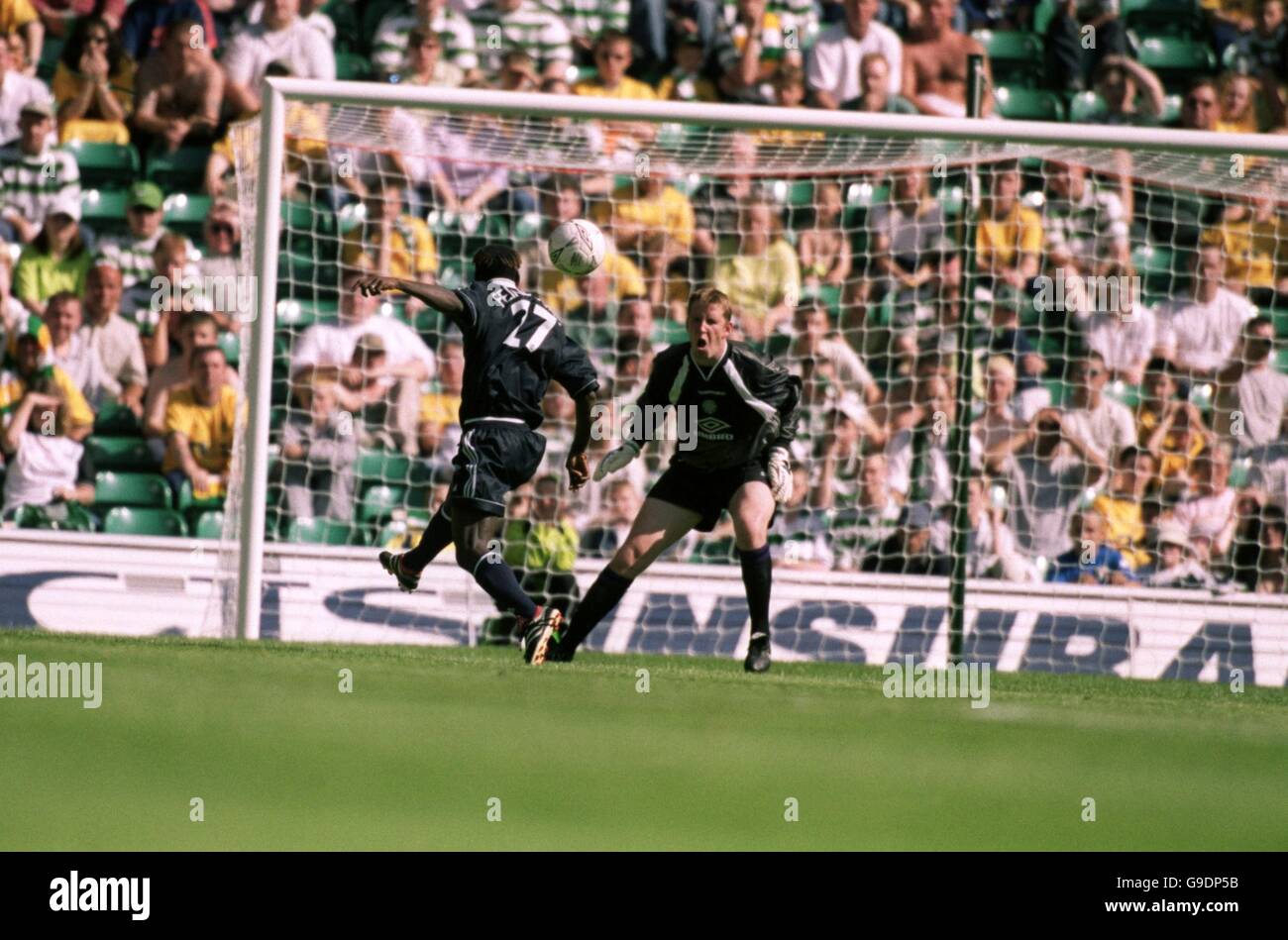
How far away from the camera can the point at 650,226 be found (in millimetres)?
12500

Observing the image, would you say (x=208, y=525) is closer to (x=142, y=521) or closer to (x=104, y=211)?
(x=142, y=521)

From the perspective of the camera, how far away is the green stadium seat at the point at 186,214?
1331cm

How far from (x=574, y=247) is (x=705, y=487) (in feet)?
4.60

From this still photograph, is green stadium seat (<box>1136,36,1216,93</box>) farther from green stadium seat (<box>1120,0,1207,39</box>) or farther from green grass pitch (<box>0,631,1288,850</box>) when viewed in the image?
green grass pitch (<box>0,631,1288,850</box>)

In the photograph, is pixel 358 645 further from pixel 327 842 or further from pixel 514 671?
pixel 327 842

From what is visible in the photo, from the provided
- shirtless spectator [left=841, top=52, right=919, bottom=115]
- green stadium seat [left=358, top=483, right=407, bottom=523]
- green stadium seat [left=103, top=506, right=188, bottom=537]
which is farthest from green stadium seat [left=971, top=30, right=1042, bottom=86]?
green stadium seat [left=103, top=506, right=188, bottom=537]

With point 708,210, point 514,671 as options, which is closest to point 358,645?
point 514,671

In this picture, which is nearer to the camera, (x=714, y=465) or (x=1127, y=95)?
(x=714, y=465)

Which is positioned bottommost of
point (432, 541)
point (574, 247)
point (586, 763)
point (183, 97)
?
point (586, 763)

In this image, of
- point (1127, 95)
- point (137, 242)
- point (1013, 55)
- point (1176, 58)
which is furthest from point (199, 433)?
point (1176, 58)

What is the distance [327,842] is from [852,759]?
2.25 m

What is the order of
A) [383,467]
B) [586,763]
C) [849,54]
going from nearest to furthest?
[586,763]
[383,467]
[849,54]

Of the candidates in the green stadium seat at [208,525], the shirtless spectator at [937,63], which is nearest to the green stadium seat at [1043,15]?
the shirtless spectator at [937,63]

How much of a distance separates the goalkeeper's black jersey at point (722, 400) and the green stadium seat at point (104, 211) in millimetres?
5938
